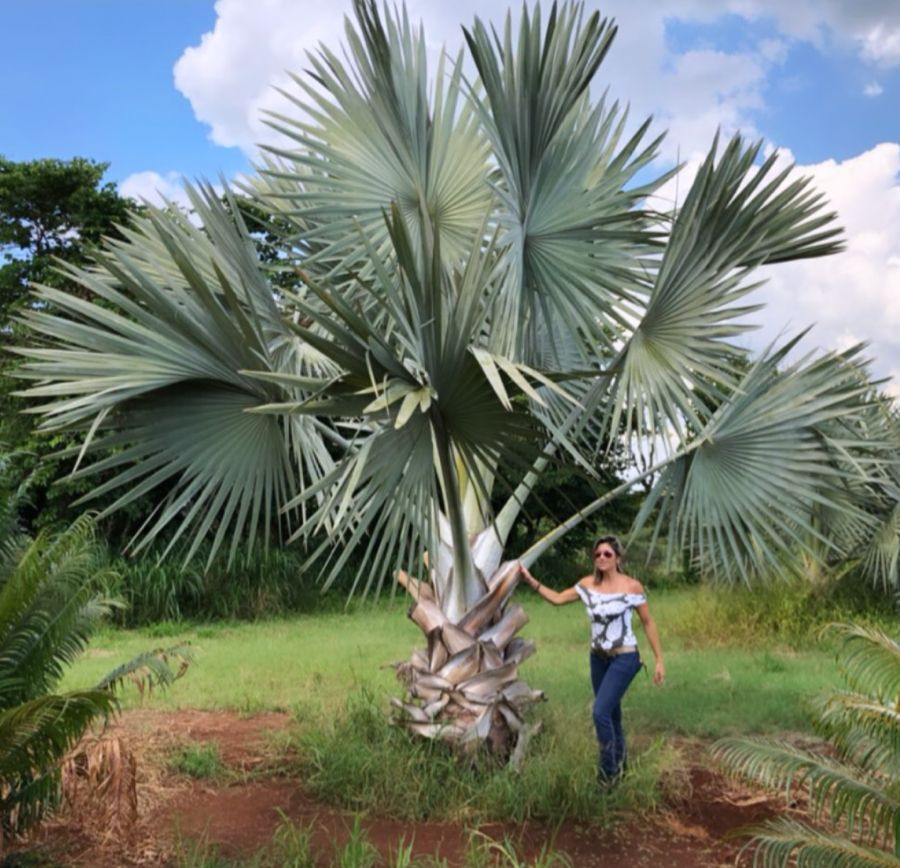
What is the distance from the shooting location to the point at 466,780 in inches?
218

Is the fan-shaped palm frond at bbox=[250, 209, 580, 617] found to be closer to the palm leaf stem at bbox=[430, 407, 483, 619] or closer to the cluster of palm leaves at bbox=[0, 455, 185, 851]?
the palm leaf stem at bbox=[430, 407, 483, 619]

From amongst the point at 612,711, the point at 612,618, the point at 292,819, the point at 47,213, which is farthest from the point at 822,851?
the point at 47,213

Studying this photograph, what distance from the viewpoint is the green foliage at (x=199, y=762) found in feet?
19.3

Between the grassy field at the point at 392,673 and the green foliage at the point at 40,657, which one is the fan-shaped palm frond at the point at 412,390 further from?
the grassy field at the point at 392,673

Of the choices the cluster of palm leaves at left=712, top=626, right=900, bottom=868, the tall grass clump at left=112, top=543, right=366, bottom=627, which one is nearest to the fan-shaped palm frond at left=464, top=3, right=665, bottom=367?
the cluster of palm leaves at left=712, top=626, right=900, bottom=868

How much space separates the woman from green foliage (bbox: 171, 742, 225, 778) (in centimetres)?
221

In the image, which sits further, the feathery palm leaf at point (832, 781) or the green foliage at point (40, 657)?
the green foliage at point (40, 657)

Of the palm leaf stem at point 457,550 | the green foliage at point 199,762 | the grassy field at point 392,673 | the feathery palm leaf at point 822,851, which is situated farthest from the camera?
the grassy field at point 392,673

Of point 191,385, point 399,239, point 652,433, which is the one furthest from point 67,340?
point 652,433

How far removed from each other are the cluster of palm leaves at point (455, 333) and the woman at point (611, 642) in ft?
1.36

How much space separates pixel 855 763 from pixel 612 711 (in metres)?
1.66

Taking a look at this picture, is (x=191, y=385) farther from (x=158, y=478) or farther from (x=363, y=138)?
(x=363, y=138)

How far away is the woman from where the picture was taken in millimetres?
5664

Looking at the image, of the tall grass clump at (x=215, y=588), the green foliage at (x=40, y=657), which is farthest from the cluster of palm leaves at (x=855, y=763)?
the tall grass clump at (x=215, y=588)
